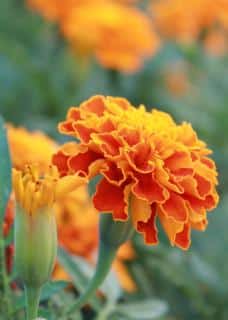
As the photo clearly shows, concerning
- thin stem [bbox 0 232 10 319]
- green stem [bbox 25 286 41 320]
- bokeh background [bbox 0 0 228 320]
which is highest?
bokeh background [bbox 0 0 228 320]

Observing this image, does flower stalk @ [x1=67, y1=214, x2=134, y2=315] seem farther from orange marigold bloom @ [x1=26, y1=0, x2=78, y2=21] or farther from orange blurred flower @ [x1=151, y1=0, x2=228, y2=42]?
orange blurred flower @ [x1=151, y1=0, x2=228, y2=42]

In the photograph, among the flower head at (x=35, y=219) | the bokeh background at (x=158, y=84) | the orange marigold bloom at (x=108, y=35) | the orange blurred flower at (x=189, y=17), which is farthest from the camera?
the orange blurred flower at (x=189, y=17)

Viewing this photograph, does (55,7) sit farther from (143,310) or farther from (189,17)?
(143,310)

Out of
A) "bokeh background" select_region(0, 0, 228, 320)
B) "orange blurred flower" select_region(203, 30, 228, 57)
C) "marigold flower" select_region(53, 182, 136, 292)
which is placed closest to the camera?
"marigold flower" select_region(53, 182, 136, 292)

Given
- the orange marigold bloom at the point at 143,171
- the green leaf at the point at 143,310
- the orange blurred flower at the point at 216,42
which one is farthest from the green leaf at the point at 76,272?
the orange blurred flower at the point at 216,42

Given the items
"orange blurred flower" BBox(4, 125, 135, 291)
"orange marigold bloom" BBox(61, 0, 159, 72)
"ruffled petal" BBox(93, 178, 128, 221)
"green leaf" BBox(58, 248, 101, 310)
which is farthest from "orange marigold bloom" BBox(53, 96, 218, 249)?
"orange marigold bloom" BBox(61, 0, 159, 72)

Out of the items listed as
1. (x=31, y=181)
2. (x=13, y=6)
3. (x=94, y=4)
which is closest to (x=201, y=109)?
(x=94, y=4)

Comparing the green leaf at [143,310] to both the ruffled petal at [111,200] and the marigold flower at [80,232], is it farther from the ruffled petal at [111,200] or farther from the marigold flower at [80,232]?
the ruffled petal at [111,200]

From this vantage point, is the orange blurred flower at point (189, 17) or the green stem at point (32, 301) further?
the orange blurred flower at point (189, 17)

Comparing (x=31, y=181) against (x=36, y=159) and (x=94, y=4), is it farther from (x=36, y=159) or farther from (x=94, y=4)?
(x=94, y=4)
